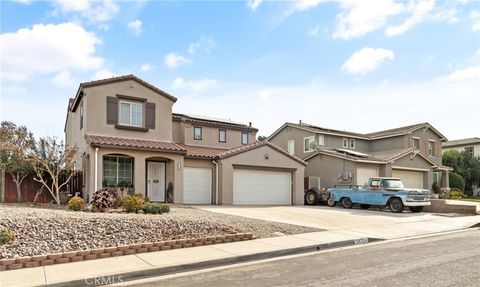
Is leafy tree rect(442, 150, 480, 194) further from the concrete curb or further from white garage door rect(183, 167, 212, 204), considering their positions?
the concrete curb

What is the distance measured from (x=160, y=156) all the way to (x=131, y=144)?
177cm

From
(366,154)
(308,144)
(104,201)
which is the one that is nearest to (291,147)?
(308,144)

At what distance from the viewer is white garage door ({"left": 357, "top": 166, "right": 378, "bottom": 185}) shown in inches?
1150

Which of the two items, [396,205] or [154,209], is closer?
[154,209]

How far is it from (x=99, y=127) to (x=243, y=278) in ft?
51.8

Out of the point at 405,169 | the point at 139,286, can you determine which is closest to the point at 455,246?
the point at 139,286

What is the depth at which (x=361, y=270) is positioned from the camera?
8.01m

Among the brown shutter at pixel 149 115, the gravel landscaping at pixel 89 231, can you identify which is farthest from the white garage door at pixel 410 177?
the gravel landscaping at pixel 89 231

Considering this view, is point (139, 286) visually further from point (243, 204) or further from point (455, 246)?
point (243, 204)

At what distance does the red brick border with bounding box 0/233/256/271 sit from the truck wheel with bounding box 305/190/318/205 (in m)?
16.1

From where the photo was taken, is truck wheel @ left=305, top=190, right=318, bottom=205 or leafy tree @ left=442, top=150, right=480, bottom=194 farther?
leafy tree @ left=442, top=150, right=480, bottom=194

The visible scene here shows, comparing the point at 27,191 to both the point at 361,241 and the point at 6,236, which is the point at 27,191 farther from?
the point at 361,241

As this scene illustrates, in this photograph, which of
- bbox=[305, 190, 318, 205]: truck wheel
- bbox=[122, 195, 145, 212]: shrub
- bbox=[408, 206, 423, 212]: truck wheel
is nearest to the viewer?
bbox=[122, 195, 145, 212]: shrub

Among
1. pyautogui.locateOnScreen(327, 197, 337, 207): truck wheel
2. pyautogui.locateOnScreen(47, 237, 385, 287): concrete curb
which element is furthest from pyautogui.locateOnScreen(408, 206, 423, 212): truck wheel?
pyautogui.locateOnScreen(47, 237, 385, 287): concrete curb
